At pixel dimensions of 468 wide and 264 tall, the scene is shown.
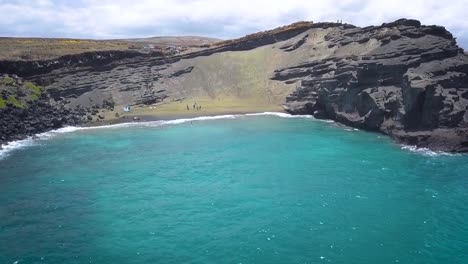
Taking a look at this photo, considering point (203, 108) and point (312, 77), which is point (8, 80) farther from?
point (312, 77)

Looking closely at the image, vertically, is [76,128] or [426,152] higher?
[426,152]

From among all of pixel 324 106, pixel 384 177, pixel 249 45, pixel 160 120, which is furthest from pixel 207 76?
pixel 384 177

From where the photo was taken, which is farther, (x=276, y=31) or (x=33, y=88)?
(x=276, y=31)

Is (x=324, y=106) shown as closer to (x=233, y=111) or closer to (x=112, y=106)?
(x=233, y=111)

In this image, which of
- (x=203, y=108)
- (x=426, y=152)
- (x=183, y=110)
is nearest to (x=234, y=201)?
(x=426, y=152)

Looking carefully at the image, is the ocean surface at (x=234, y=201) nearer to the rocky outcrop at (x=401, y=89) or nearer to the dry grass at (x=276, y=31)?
the rocky outcrop at (x=401, y=89)

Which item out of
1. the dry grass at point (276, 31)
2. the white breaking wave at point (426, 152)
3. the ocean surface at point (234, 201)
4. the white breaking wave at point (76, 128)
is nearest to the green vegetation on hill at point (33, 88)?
the white breaking wave at point (76, 128)
